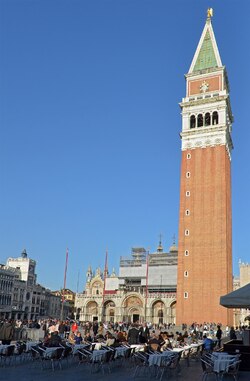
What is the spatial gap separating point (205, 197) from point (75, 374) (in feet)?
147

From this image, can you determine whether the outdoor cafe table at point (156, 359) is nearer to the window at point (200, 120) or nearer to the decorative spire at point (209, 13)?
the window at point (200, 120)

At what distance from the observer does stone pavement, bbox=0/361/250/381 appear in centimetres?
1325

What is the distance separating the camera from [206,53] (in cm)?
6650

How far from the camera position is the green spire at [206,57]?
65.0m

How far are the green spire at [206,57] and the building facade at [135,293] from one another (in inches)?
1368

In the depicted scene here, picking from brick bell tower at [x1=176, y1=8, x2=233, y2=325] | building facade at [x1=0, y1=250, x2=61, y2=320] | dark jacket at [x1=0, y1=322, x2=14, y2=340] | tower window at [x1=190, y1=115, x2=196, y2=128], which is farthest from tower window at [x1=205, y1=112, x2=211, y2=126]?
building facade at [x1=0, y1=250, x2=61, y2=320]

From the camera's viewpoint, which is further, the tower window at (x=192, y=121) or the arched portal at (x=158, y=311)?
the arched portal at (x=158, y=311)

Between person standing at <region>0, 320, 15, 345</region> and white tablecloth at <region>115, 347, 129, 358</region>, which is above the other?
person standing at <region>0, 320, 15, 345</region>

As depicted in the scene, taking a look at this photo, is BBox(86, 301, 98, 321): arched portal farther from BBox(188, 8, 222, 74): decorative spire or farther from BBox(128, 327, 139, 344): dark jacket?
BBox(128, 327, 139, 344): dark jacket

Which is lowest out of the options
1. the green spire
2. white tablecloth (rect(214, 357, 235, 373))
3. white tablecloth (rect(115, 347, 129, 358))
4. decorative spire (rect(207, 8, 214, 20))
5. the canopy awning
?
white tablecloth (rect(115, 347, 129, 358))

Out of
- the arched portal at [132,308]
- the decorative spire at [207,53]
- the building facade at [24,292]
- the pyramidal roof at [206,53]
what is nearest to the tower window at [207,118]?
the decorative spire at [207,53]

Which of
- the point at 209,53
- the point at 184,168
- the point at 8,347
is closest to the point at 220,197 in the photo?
the point at 184,168

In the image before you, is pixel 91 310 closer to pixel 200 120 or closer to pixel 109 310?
pixel 109 310

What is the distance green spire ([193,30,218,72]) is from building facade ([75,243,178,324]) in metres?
34.8
